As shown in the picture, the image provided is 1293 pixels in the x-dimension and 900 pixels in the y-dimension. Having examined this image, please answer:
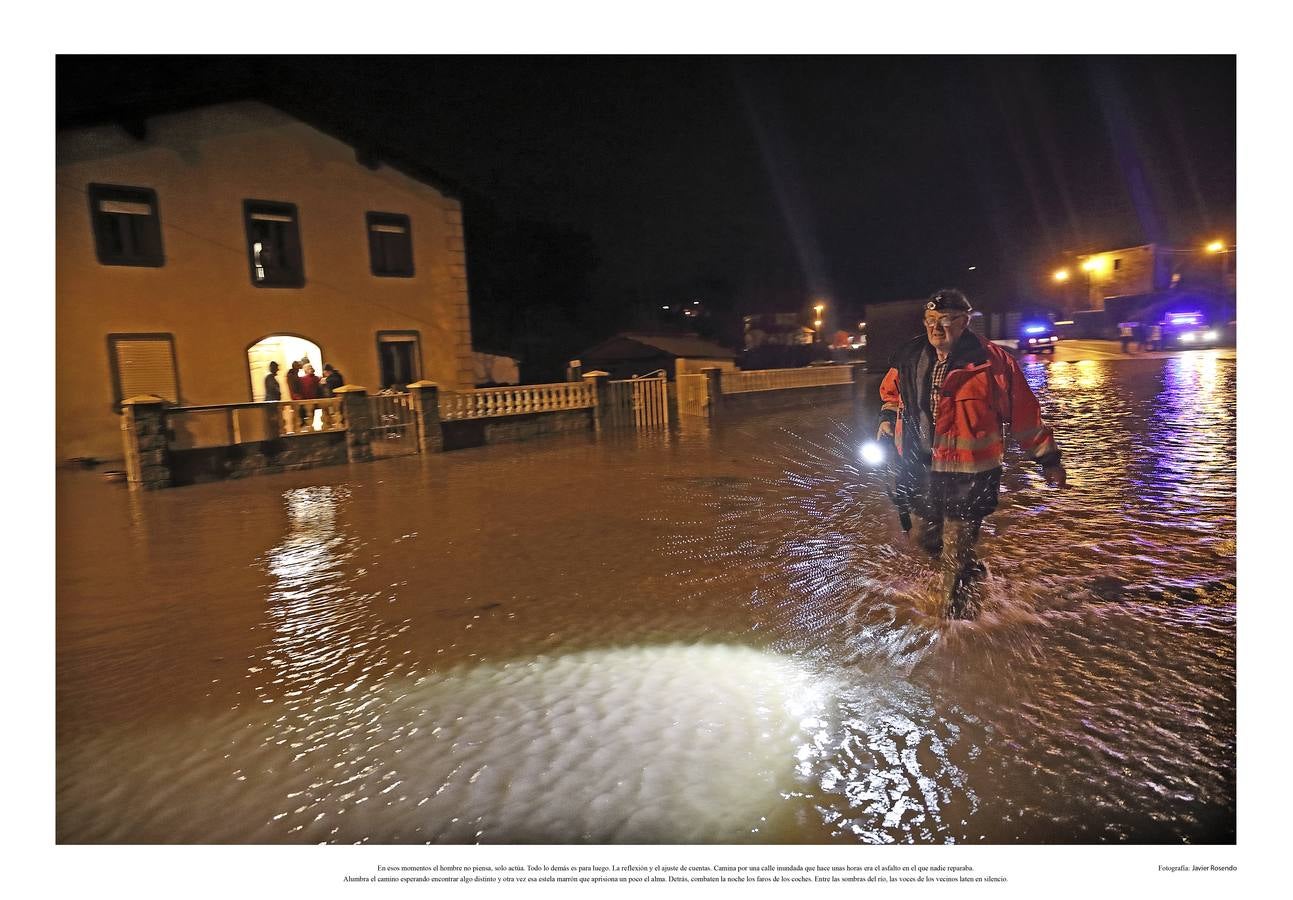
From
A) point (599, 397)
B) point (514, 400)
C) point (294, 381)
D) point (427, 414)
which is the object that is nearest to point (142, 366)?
point (294, 381)

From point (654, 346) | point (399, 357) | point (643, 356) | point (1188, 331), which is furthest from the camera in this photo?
point (643, 356)

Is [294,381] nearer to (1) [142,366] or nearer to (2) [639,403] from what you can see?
(1) [142,366]

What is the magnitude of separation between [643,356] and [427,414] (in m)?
15.0

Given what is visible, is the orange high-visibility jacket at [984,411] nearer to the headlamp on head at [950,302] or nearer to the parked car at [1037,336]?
the headlamp on head at [950,302]

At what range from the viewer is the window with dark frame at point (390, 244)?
45.0 ft

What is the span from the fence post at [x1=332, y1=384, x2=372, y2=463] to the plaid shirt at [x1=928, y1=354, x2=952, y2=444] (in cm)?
858

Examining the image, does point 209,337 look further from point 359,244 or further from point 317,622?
point 317,622

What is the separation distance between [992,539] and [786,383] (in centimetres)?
1364

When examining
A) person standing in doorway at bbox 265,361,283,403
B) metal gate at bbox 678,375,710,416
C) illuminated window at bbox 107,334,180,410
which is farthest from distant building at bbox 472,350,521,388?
illuminated window at bbox 107,334,180,410

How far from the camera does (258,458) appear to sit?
9266 mm

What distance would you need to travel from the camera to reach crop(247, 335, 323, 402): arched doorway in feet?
41.9

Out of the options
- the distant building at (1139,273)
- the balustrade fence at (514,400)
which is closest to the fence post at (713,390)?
the balustrade fence at (514,400)
